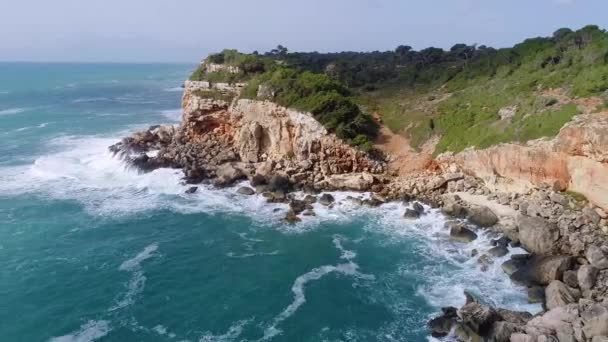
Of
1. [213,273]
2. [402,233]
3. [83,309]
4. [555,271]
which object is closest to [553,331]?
[555,271]

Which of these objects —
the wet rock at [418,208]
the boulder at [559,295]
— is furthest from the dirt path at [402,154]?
the boulder at [559,295]

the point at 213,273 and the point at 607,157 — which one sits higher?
the point at 607,157

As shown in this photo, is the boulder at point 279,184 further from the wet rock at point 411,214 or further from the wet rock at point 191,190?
the wet rock at point 411,214

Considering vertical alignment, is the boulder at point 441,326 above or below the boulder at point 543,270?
below

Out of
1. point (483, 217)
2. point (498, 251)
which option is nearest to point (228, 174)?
point (483, 217)

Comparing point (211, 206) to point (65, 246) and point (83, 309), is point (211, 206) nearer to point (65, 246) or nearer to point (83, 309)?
point (65, 246)

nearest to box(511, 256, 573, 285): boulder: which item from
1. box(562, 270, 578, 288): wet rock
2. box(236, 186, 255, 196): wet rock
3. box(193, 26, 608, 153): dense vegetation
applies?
box(562, 270, 578, 288): wet rock

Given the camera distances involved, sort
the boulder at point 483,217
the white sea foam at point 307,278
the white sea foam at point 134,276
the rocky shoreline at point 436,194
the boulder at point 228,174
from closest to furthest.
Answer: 1. the rocky shoreline at point 436,194
2. the white sea foam at point 307,278
3. the white sea foam at point 134,276
4. the boulder at point 483,217
5. the boulder at point 228,174
